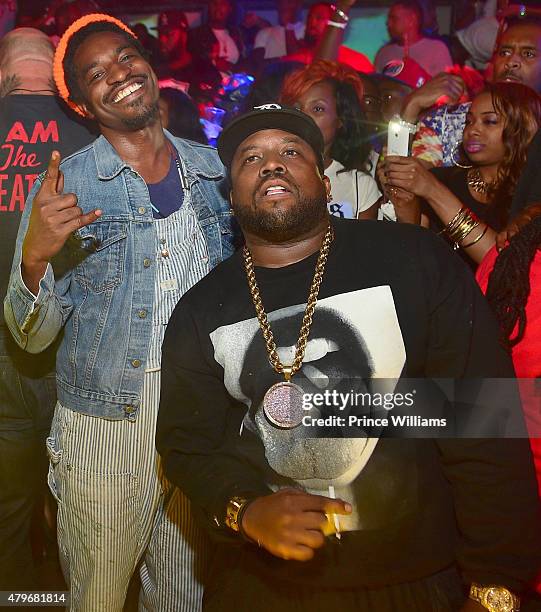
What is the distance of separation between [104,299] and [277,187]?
67 cm

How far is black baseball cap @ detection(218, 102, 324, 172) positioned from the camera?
1787 millimetres

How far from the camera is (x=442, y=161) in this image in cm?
281

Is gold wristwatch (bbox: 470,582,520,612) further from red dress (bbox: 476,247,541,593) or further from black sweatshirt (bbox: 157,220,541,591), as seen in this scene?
red dress (bbox: 476,247,541,593)

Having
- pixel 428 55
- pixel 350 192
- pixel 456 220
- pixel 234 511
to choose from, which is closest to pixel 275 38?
pixel 428 55

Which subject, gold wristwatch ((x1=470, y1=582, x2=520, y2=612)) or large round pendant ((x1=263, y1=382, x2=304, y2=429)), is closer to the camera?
gold wristwatch ((x1=470, y1=582, x2=520, y2=612))

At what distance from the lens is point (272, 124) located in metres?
1.80

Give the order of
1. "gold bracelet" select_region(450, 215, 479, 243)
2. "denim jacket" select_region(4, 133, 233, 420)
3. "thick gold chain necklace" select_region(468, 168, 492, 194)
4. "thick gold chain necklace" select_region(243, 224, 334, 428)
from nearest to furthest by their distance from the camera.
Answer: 1. "thick gold chain necklace" select_region(243, 224, 334, 428)
2. "denim jacket" select_region(4, 133, 233, 420)
3. "gold bracelet" select_region(450, 215, 479, 243)
4. "thick gold chain necklace" select_region(468, 168, 492, 194)

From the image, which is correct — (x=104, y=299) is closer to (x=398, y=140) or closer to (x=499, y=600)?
(x=398, y=140)

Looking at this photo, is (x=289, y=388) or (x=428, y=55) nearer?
(x=289, y=388)

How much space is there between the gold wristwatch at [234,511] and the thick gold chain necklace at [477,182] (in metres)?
1.51

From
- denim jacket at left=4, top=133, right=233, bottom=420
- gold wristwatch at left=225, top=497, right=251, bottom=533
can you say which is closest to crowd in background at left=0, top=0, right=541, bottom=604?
denim jacket at left=4, top=133, right=233, bottom=420

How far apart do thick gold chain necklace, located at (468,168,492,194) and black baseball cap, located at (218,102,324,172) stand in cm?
94

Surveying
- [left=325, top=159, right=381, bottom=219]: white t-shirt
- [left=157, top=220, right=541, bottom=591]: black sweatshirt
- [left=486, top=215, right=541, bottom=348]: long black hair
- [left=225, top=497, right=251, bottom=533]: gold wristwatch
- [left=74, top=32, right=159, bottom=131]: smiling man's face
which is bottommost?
[left=225, top=497, right=251, bottom=533]: gold wristwatch

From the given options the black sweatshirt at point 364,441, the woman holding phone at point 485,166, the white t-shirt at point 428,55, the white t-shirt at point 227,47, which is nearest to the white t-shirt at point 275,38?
the white t-shirt at point 227,47
